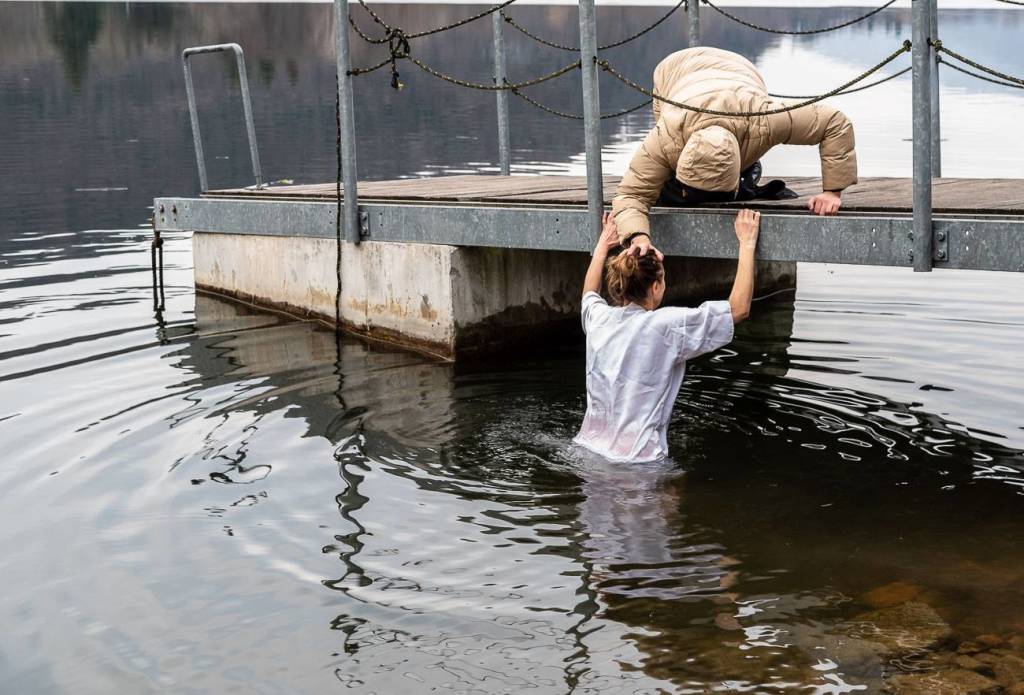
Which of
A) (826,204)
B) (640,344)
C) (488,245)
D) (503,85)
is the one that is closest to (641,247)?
(640,344)

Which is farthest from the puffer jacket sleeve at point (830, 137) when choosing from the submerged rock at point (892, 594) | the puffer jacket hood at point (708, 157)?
the submerged rock at point (892, 594)

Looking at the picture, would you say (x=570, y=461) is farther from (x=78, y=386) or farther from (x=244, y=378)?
(x=78, y=386)

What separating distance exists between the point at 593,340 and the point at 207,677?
2504 millimetres

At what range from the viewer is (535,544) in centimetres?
580

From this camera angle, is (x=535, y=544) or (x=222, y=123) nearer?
(x=535, y=544)

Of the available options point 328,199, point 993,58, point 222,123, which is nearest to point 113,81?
point 222,123

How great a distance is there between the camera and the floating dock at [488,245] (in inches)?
272

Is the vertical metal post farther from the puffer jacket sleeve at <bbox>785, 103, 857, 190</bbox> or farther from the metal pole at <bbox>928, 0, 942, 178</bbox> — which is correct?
the puffer jacket sleeve at <bbox>785, 103, 857, 190</bbox>

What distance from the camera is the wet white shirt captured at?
614 centimetres

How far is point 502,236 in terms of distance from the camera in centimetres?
859

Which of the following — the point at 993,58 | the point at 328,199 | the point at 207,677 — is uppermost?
the point at 993,58

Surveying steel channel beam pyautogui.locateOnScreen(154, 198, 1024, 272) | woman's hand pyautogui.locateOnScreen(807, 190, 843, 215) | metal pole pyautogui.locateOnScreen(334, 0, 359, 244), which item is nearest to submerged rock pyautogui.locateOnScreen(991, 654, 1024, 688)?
steel channel beam pyautogui.locateOnScreen(154, 198, 1024, 272)

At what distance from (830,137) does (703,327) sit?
1.41 metres

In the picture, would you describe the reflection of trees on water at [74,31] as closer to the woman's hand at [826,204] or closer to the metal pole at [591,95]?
the metal pole at [591,95]
